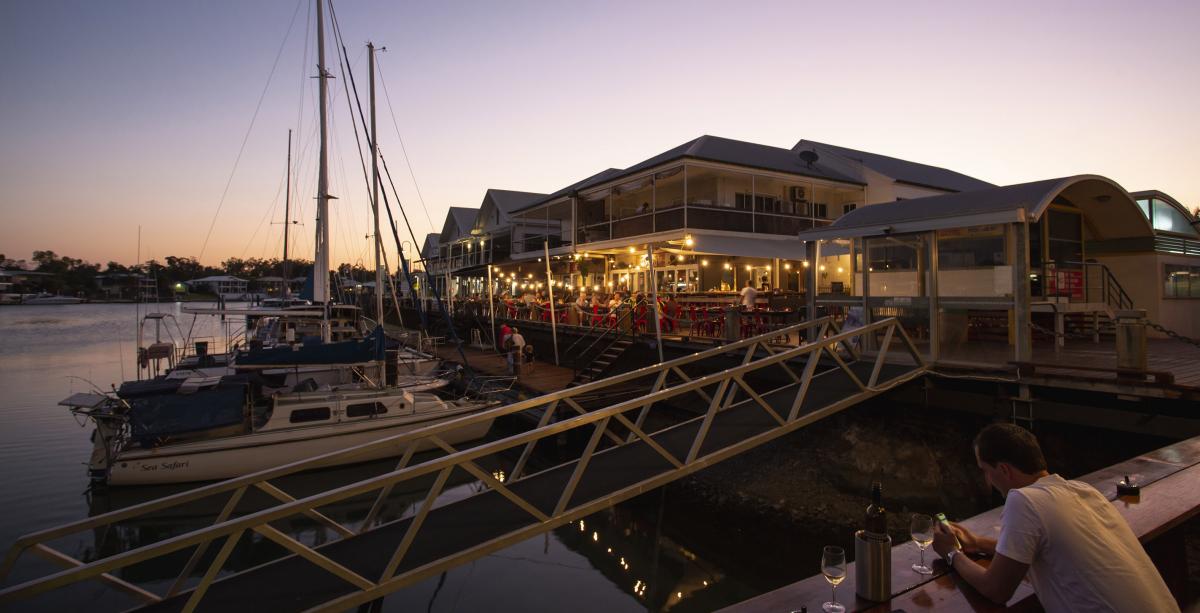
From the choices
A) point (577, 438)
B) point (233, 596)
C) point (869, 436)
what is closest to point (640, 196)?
point (577, 438)

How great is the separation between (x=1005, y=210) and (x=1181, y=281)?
879 cm

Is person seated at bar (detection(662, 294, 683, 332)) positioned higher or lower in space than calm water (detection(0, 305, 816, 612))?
higher

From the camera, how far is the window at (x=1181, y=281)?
12.9m

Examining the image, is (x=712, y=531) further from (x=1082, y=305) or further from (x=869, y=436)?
(x=1082, y=305)

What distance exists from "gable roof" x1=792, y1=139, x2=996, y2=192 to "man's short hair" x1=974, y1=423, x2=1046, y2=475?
23.3 metres

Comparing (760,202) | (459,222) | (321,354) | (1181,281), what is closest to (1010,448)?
(321,354)

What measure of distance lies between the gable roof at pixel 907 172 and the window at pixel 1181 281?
32.5 feet

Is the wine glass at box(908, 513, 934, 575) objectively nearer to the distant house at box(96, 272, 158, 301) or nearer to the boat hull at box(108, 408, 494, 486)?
the boat hull at box(108, 408, 494, 486)

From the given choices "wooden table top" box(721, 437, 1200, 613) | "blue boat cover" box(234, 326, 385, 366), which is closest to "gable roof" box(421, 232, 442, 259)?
"blue boat cover" box(234, 326, 385, 366)

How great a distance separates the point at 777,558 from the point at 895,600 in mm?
6434

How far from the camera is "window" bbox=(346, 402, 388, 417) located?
45.0ft

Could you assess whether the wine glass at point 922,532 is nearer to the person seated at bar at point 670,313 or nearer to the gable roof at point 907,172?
the person seated at bar at point 670,313

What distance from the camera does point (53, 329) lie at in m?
61.2

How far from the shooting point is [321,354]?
15.0m
